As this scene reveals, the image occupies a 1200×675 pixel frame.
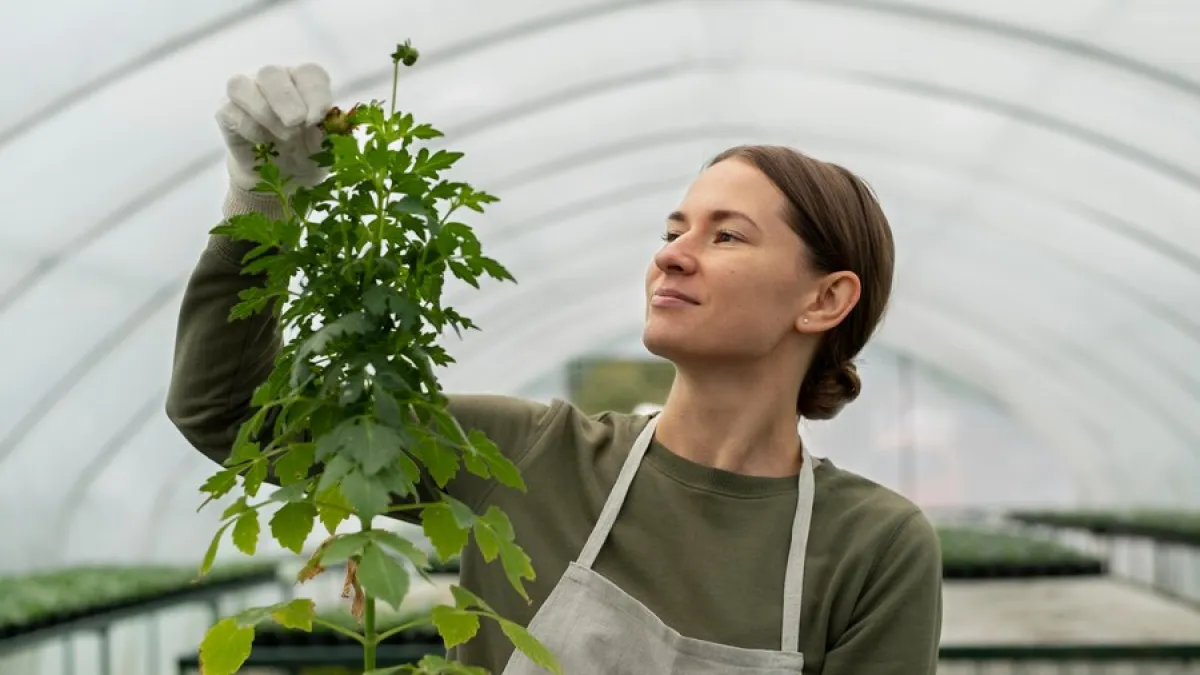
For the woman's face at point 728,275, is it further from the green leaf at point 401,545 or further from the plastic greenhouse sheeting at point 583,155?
the plastic greenhouse sheeting at point 583,155

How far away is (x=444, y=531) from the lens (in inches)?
53.0

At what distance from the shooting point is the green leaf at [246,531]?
1311mm

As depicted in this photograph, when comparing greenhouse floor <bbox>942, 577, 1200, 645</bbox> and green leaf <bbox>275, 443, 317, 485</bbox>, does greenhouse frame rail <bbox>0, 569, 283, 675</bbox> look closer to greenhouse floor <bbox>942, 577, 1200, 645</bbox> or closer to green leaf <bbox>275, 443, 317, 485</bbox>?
greenhouse floor <bbox>942, 577, 1200, 645</bbox>

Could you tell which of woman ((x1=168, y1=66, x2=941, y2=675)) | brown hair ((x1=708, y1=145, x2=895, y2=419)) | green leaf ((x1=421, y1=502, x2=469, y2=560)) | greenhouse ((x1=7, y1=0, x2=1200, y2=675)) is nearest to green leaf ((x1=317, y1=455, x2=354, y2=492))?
greenhouse ((x1=7, y1=0, x2=1200, y2=675))

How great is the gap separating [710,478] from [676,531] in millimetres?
93

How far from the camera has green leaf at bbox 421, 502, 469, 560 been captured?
1340mm

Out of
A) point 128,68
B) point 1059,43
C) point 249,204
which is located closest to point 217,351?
point 249,204

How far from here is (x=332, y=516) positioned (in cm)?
138

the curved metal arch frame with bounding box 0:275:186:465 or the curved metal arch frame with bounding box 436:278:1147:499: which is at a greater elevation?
the curved metal arch frame with bounding box 436:278:1147:499

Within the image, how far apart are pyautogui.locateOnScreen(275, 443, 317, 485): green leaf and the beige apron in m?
0.55

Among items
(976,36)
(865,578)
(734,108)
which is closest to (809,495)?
(865,578)

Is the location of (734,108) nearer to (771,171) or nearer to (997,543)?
(997,543)

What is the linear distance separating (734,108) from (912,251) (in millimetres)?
5707

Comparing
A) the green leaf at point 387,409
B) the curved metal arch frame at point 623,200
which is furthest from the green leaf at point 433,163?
the curved metal arch frame at point 623,200
